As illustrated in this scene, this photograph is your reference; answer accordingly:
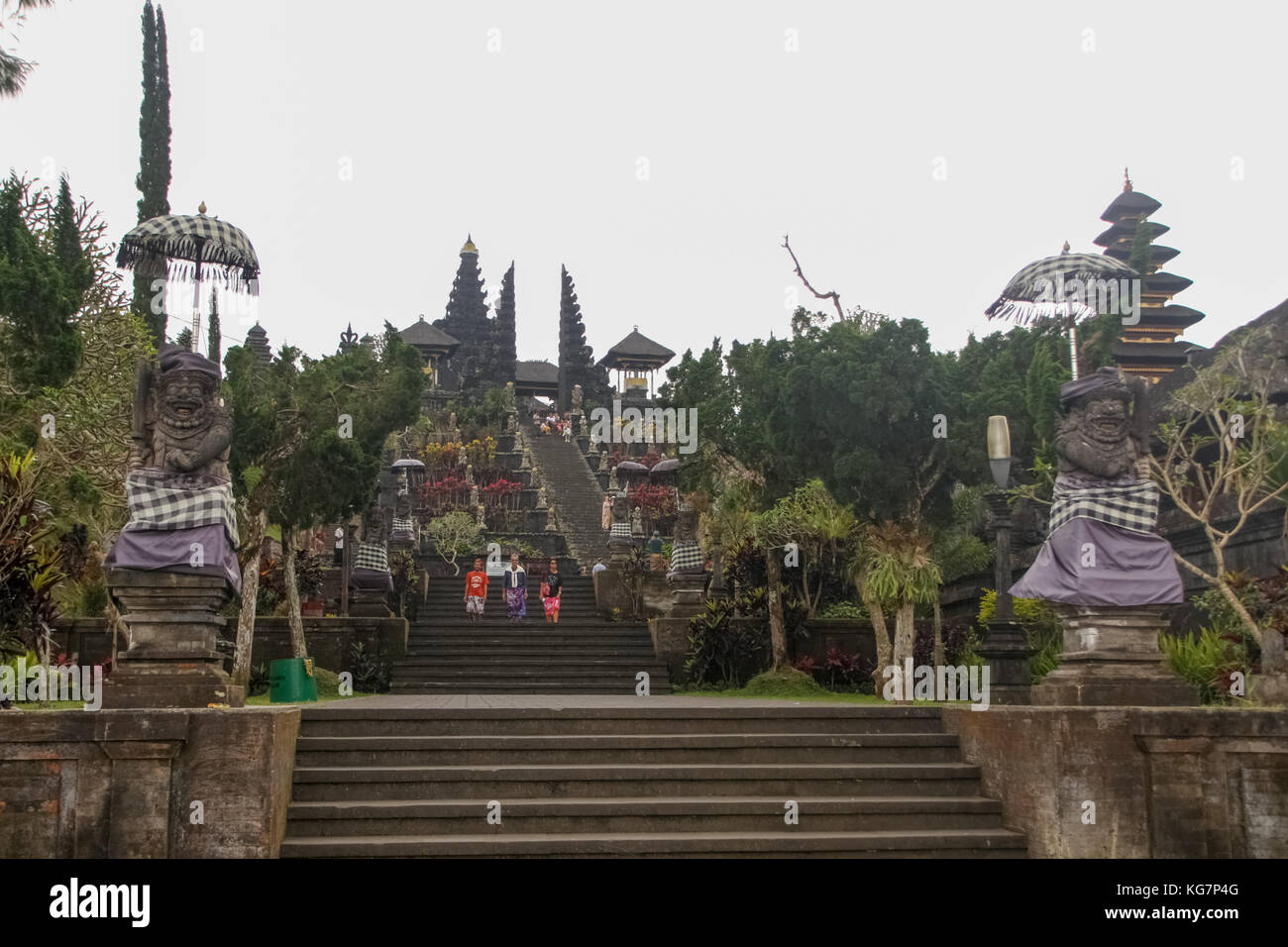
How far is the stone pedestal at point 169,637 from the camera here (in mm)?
A: 7961

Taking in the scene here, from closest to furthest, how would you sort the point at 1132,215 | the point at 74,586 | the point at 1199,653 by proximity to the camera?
the point at 1199,653, the point at 74,586, the point at 1132,215

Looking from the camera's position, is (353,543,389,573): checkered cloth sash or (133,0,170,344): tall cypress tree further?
(133,0,170,344): tall cypress tree

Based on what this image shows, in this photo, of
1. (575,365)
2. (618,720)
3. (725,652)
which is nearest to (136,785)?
(618,720)

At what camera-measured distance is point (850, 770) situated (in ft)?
29.6

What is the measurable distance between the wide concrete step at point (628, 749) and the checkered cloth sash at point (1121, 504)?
213 cm

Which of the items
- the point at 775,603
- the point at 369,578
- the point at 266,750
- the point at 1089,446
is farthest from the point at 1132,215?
the point at 266,750

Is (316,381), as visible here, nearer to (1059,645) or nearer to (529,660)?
(529,660)

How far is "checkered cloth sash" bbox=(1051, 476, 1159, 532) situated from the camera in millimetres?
8539

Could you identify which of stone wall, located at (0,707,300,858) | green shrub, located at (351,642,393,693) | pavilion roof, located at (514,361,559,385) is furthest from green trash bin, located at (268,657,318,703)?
pavilion roof, located at (514,361,559,385)

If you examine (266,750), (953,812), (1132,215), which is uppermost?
(1132,215)

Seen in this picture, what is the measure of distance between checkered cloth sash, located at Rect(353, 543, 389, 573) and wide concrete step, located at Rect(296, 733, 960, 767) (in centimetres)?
934

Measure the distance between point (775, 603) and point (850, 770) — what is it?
795 cm

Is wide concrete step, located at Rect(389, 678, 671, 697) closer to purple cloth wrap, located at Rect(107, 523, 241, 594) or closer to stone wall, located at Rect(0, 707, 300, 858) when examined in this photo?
purple cloth wrap, located at Rect(107, 523, 241, 594)
